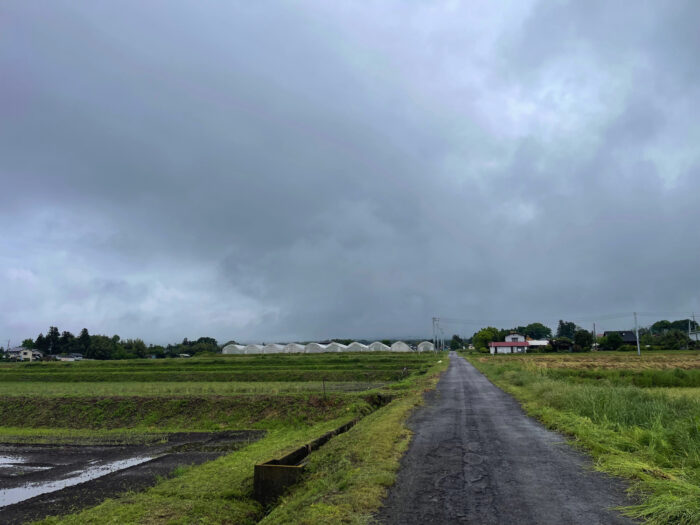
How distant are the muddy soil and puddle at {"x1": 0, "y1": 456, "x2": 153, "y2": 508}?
0.03 meters

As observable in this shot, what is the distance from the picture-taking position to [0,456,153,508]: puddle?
1282 cm

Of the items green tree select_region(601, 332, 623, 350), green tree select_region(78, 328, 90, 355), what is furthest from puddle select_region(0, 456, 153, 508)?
green tree select_region(78, 328, 90, 355)

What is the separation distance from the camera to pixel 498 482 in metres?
8.90

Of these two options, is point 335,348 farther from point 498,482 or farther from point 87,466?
point 498,482

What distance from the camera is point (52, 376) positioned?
5700 centimetres

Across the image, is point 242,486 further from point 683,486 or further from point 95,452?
point 95,452

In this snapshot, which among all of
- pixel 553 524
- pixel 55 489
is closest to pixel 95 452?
pixel 55 489

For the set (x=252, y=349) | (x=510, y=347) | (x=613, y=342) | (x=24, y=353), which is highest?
(x=613, y=342)

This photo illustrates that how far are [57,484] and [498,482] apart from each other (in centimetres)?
1312

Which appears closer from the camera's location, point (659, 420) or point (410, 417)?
point (659, 420)

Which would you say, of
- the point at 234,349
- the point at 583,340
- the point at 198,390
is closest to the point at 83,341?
the point at 234,349

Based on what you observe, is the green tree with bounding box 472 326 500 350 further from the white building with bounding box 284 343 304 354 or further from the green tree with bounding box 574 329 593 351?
the white building with bounding box 284 343 304 354

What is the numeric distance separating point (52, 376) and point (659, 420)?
64.7 meters

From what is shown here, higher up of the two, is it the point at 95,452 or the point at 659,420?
the point at 659,420
